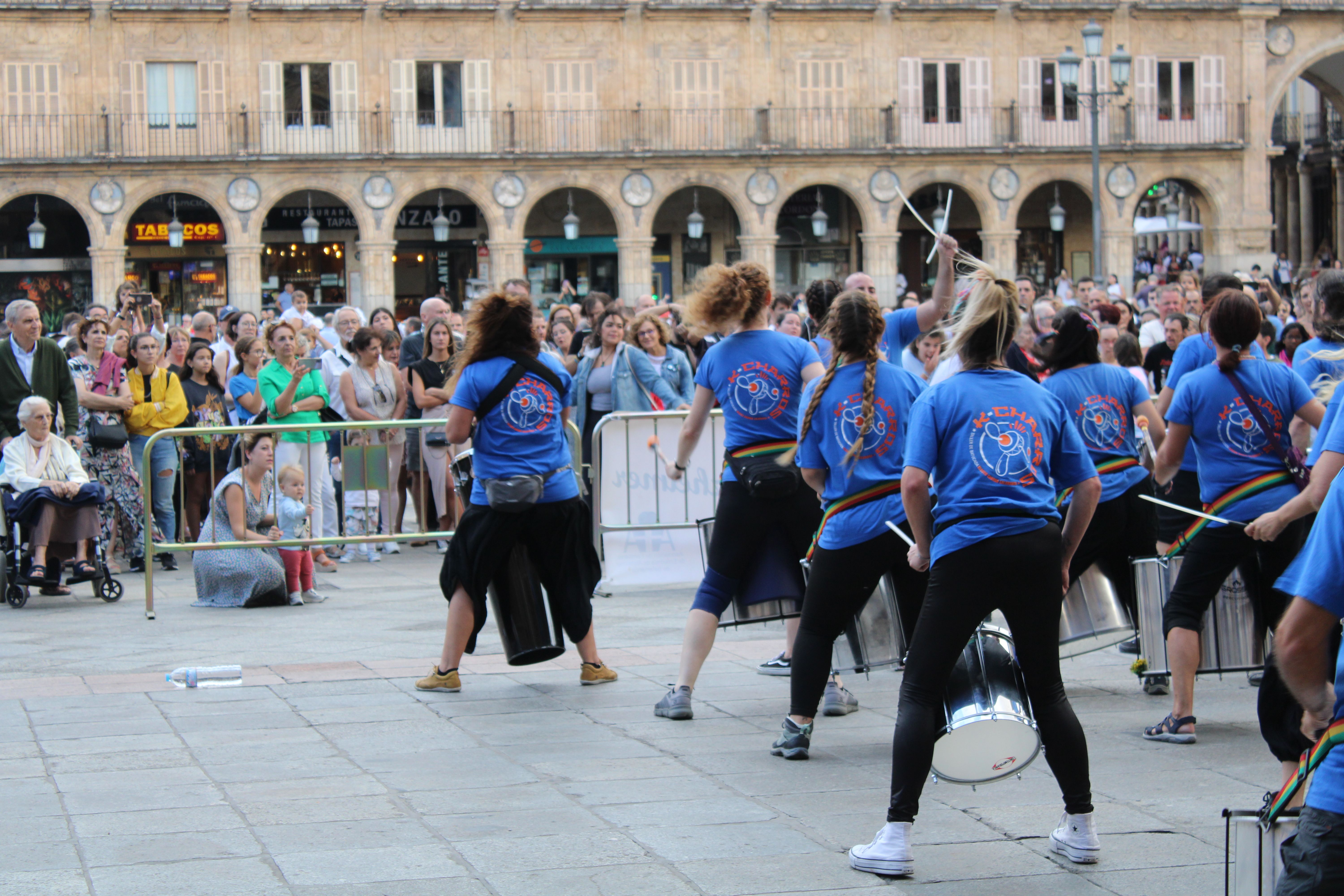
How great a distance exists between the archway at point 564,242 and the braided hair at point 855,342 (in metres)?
32.5

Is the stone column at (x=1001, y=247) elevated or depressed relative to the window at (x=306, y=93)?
depressed

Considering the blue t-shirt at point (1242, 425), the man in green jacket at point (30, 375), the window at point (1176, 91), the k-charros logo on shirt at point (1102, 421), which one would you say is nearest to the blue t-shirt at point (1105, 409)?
the k-charros logo on shirt at point (1102, 421)

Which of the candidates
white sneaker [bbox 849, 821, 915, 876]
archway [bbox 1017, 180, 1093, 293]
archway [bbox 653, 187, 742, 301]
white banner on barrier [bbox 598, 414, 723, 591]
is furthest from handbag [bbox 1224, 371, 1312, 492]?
archway [bbox 1017, 180, 1093, 293]

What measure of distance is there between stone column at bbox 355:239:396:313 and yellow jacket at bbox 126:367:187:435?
23.8m

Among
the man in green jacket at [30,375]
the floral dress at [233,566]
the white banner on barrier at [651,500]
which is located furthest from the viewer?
the man in green jacket at [30,375]

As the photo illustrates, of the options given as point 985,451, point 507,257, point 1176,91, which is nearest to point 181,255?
point 507,257

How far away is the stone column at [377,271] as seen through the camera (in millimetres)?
35750

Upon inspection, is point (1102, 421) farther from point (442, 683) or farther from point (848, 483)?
point (442, 683)

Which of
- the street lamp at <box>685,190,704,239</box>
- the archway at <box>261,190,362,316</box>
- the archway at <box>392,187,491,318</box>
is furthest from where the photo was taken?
the archway at <box>392,187,491,318</box>

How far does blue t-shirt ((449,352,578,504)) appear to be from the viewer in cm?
719

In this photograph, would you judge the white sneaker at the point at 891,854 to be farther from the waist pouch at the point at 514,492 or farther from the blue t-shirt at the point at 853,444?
the waist pouch at the point at 514,492

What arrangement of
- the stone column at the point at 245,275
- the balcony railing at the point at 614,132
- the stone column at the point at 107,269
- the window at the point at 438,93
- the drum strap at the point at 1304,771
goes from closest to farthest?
the drum strap at the point at 1304,771, the balcony railing at the point at 614,132, the stone column at the point at 107,269, the stone column at the point at 245,275, the window at the point at 438,93

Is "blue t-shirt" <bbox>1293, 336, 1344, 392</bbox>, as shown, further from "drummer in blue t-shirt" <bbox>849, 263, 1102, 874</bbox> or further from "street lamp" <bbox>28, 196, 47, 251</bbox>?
"street lamp" <bbox>28, 196, 47, 251</bbox>

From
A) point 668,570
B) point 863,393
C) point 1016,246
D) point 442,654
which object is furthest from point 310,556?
point 1016,246
